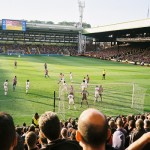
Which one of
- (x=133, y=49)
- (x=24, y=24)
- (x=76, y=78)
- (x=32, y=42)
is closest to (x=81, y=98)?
(x=76, y=78)

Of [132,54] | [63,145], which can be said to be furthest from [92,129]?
[132,54]

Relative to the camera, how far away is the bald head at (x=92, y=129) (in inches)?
122

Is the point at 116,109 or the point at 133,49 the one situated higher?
the point at 133,49

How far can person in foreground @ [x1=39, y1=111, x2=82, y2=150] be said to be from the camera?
3.76m

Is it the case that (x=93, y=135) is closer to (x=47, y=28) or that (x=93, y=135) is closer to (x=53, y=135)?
(x=53, y=135)

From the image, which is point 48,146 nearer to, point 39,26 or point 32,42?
point 39,26

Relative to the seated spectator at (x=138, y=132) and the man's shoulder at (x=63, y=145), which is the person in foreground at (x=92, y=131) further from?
the seated spectator at (x=138, y=132)

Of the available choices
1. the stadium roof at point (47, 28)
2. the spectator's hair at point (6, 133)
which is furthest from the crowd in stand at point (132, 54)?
the spectator's hair at point (6, 133)

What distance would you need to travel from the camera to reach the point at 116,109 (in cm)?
2259

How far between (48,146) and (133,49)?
254ft

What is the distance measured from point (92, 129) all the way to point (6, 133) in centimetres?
87

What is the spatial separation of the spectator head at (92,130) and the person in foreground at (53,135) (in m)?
0.67

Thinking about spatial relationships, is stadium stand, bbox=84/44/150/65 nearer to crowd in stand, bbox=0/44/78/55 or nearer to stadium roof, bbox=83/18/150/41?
stadium roof, bbox=83/18/150/41

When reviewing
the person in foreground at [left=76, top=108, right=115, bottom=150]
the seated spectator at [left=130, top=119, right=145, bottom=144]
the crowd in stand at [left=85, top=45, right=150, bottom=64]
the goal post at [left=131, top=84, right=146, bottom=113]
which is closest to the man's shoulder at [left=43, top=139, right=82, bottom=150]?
the person in foreground at [left=76, top=108, right=115, bottom=150]
